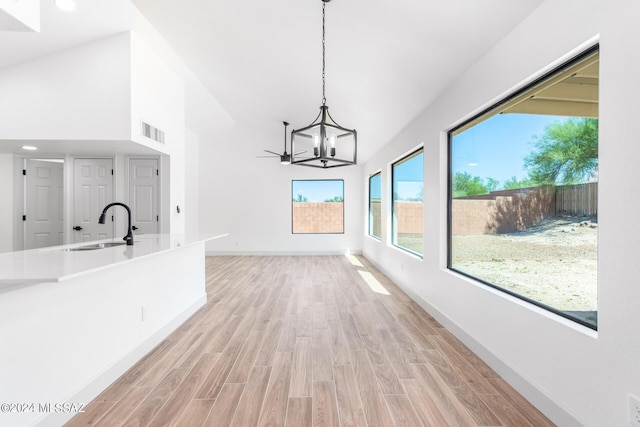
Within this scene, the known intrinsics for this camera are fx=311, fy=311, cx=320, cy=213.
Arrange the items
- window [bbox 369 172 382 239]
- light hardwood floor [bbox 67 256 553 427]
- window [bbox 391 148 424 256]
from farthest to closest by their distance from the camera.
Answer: window [bbox 369 172 382 239] → window [bbox 391 148 424 256] → light hardwood floor [bbox 67 256 553 427]

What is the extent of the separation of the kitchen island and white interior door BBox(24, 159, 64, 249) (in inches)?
123

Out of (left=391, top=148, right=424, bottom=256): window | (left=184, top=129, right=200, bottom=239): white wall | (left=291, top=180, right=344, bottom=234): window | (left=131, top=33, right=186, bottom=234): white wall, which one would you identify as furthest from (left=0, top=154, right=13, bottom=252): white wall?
(left=391, top=148, right=424, bottom=256): window

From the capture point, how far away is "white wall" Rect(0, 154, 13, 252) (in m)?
4.58

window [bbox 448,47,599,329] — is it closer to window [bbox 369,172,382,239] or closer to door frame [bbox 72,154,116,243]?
window [bbox 369,172,382,239]

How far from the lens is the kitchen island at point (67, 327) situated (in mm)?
1535

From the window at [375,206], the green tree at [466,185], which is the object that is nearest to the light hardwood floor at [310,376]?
the green tree at [466,185]

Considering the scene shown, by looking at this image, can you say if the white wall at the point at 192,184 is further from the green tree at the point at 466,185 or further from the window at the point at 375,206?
the green tree at the point at 466,185

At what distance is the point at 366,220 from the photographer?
846 centimetres

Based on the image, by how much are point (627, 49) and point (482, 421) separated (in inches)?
81.2

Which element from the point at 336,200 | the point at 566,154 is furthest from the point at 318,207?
the point at 566,154

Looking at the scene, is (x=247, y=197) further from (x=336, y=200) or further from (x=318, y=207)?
(x=336, y=200)

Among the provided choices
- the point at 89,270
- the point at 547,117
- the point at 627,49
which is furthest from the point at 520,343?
the point at 89,270

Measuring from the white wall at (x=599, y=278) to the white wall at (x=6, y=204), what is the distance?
6.20 m

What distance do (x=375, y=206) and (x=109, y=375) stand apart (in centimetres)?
626
